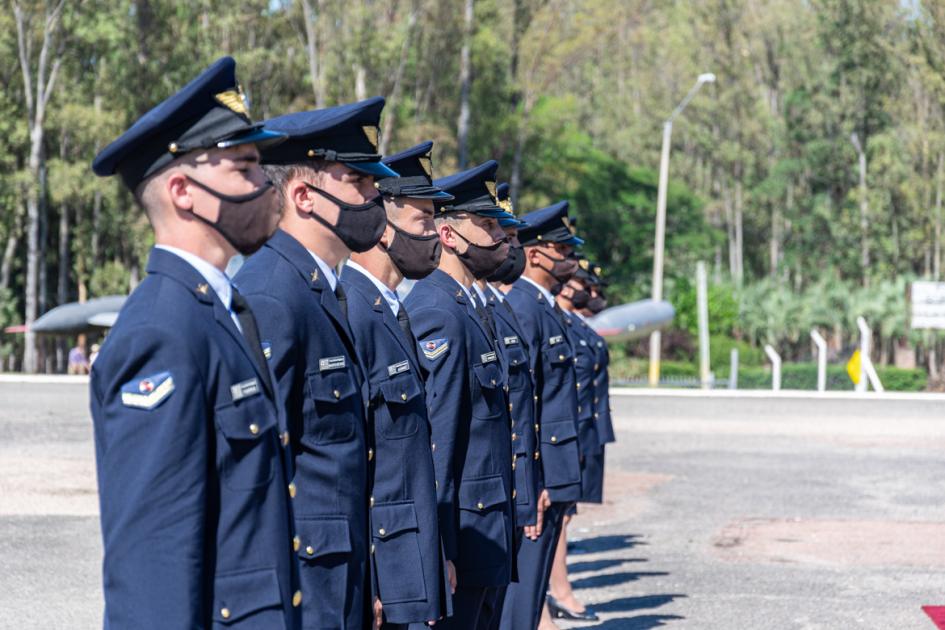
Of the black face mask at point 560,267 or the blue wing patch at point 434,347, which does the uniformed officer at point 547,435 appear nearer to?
the black face mask at point 560,267

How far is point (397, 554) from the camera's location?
15.4 feet

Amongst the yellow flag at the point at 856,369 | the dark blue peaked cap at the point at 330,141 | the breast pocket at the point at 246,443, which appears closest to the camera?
the breast pocket at the point at 246,443

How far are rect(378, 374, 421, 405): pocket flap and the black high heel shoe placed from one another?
15.3 ft

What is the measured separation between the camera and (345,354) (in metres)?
4.24

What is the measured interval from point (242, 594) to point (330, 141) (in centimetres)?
189

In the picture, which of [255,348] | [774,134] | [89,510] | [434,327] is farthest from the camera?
[774,134]

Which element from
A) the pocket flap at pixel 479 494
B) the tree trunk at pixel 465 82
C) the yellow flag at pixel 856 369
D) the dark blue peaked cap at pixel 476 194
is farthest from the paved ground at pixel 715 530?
the tree trunk at pixel 465 82

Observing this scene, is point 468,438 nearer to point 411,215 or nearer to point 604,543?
point 411,215

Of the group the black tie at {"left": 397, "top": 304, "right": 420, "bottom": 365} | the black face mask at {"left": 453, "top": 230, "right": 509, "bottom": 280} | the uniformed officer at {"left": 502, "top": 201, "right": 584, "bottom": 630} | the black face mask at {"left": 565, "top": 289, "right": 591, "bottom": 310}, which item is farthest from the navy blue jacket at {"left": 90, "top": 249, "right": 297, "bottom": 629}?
the black face mask at {"left": 565, "top": 289, "right": 591, "bottom": 310}

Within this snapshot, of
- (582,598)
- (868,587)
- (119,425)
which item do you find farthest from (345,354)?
(868,587)

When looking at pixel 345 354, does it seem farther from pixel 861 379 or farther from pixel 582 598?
pixel 861 379

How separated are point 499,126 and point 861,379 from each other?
17.4 m

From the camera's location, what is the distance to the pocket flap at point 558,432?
7.86 meters

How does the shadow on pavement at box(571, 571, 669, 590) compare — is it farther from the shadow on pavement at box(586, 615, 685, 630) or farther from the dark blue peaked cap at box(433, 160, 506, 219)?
the dark blue peaked cap at box(433, 160, 506, 219)
